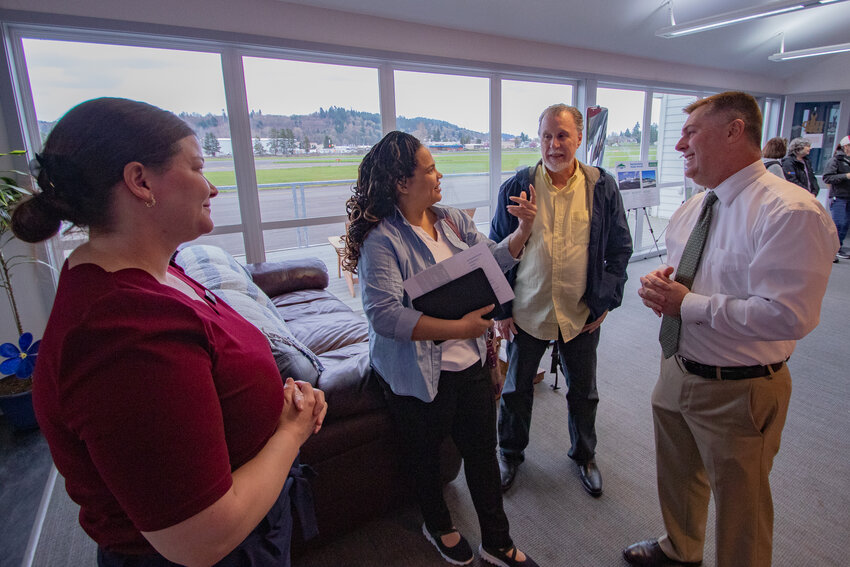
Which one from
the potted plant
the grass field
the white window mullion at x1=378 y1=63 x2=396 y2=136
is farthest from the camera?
the white window mullion at x1=378 y1=63 x2=396 y2=136

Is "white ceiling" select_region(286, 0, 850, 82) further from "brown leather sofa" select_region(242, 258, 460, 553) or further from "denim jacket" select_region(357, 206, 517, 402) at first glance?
"brown leather sofa" select_region(242, 258, 460, 553)

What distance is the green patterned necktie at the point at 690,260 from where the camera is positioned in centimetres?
131

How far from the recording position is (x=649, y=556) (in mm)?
1583

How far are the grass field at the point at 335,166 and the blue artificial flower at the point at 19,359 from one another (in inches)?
62.9

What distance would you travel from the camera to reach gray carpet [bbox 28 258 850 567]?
167 centimetres

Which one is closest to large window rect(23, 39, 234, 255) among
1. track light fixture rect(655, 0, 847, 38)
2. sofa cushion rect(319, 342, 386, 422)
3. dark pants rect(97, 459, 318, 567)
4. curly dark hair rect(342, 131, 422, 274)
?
curly dark hair rect(342, 131, 422, 274)

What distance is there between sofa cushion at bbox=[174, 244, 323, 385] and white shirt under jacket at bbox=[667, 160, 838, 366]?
128 cm

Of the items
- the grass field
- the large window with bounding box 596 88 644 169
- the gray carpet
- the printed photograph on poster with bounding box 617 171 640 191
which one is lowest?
the gray carpet

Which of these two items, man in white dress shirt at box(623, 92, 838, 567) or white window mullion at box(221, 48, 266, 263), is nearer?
man in white dress shirt at box(623, 92, 838, 567)

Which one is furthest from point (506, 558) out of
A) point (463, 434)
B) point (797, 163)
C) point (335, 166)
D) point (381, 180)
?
point (797, 163)

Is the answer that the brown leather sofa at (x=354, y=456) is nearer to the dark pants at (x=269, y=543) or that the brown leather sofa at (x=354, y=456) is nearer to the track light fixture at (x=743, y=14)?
the dark pants at (x=269, y=543)

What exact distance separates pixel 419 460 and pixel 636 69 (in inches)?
231

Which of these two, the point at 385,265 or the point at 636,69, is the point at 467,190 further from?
the point at 385,265

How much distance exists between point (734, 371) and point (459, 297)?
81 cm
